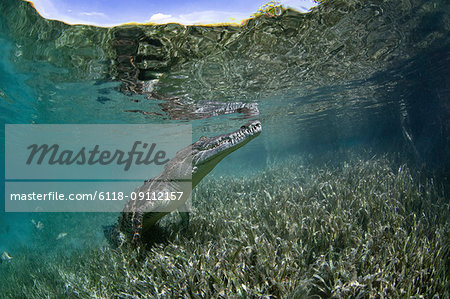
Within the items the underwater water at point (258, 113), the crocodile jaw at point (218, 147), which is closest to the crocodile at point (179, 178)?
the crocodile jaw at point (218, 147)

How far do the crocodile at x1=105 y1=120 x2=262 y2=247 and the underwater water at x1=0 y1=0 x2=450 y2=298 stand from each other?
0.43 m

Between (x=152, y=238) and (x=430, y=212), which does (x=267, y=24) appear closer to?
(x=430, y=212)

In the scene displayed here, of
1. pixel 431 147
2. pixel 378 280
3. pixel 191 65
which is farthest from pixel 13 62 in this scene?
pixel 431 147

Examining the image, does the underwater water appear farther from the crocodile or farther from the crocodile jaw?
the crocodile jaw

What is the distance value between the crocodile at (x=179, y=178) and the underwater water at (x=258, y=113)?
0.43m

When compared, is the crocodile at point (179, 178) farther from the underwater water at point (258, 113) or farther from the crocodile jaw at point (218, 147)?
the underwater water at point (258, 113)

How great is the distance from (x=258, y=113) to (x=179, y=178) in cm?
1540

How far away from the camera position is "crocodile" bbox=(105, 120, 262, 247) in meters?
3.97

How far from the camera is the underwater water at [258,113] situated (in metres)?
3.19

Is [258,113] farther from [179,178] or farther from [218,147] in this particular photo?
[218,147]

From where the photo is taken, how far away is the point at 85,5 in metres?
5.75

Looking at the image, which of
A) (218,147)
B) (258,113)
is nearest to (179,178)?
(218,147)

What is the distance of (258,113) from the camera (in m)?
18.9

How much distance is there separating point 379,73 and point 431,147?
482 centimetres
